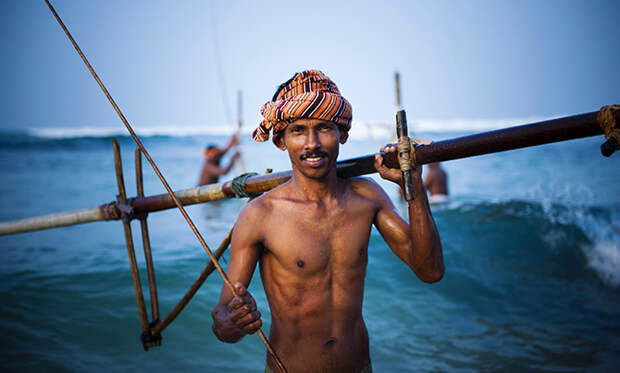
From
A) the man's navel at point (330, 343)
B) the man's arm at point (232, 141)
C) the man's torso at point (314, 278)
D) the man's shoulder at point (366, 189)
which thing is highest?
the man's arm at point (232, 141)

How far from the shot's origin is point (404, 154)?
171 cm

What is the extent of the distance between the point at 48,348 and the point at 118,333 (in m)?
0.63

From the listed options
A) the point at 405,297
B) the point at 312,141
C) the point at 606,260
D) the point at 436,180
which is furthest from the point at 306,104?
the point at 436,180

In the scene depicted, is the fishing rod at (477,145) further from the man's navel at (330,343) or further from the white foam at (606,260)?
the white foam at (606,260)

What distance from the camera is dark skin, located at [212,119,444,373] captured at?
180 cm

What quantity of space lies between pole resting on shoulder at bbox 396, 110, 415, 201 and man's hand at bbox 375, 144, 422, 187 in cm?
6

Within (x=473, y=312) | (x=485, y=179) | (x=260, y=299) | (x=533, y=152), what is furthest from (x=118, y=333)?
(x=533, y=152)

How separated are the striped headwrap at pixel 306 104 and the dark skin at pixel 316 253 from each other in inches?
1.9

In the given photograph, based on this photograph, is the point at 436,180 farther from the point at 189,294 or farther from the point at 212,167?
the point at 189,294

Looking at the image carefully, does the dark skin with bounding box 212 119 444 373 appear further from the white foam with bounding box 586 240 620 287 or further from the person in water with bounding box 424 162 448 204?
the person in water with bounding box 424 162 448 204

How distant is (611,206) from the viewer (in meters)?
9.48

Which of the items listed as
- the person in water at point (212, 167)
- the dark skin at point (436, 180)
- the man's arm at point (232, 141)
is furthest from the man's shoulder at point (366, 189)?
the person in water at point (212, 167)

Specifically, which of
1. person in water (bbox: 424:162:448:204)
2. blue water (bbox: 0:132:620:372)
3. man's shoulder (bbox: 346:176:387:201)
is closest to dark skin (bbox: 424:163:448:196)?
person in water (bbox: 424:162:448:204)

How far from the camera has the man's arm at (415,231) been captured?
1.75 metres
